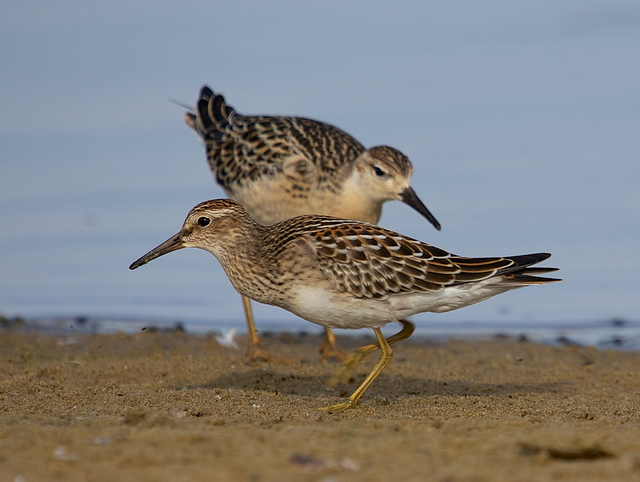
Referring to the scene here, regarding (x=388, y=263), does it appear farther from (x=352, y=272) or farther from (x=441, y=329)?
(x=441, y=329)

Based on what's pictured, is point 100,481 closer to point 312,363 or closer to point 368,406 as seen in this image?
point 368,406

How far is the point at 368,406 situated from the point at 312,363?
3002 mm

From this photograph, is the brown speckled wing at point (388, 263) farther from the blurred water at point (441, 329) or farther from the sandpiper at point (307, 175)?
the blurred water at point (441, 329)

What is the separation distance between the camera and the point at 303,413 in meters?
6.92

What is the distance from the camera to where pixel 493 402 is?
760cm

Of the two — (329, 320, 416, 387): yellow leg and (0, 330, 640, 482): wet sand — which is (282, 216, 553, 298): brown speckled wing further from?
(0, 330, 640, 482): wet sand

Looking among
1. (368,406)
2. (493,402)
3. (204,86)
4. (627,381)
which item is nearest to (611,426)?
(493,402)

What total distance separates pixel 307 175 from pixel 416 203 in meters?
1.43

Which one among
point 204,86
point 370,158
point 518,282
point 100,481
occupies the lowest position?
point 100,481

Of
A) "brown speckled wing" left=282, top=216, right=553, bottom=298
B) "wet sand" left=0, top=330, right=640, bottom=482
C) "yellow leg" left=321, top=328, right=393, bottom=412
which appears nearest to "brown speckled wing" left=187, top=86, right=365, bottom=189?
"wet sand" left=0, top=330, right=640, bottom=482

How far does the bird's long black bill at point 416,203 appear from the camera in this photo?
996 cm

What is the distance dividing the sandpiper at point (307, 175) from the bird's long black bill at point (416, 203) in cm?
1

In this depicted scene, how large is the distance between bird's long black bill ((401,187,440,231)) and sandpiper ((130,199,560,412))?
6.95ft

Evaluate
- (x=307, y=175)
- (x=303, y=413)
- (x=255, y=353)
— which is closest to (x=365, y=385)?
(x=303, y=413)
